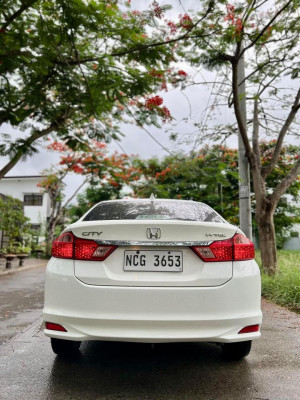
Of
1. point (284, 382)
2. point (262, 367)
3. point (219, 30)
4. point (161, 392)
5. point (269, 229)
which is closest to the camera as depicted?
point (161, 392)

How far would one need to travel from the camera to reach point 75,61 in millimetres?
7180

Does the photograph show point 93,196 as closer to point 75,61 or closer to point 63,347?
point 75,61

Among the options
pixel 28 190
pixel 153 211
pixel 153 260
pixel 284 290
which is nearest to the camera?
pixel 153 260

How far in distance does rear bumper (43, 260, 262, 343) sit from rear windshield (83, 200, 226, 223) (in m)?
0.64

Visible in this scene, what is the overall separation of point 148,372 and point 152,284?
80cm

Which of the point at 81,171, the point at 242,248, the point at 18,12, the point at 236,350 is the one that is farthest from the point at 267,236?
the point at 81,171

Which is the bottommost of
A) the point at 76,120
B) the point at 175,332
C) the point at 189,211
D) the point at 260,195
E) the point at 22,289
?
the point at 22,289

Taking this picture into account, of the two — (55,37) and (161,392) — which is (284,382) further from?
(55,37)

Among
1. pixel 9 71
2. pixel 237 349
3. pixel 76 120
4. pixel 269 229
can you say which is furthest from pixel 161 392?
pixel 76 120

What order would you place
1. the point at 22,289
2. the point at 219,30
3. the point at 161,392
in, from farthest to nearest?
the point at 22,289, the point at 219,30, the point at 161,392

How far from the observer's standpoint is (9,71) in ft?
23.6

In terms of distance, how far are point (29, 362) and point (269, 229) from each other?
601 cm

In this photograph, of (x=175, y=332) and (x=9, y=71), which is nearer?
(x=175, y=332)

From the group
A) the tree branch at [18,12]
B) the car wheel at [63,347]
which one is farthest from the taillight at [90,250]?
the tree branch at [18,12]
